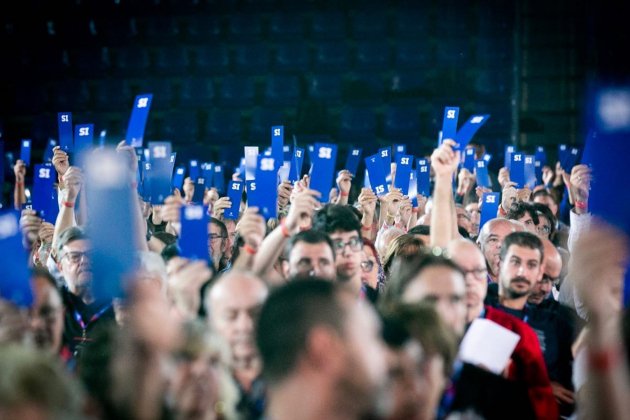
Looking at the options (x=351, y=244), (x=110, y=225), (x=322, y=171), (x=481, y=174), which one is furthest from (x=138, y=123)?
(x=481, y=174)

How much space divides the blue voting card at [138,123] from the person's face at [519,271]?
1.58 meters

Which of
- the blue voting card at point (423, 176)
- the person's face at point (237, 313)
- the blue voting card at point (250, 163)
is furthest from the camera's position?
the blue voting card at point (423, 176)

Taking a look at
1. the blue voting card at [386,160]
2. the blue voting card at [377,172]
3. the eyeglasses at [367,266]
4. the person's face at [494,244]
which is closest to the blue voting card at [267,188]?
the eyeglasses at [367,266]

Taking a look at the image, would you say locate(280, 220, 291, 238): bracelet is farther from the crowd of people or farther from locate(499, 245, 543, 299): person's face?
locate(499, 245, 543, 299): person's face

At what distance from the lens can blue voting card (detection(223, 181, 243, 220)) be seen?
6.25 m

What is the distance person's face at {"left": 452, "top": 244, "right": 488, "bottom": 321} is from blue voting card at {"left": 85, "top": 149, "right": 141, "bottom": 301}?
1.20 metres

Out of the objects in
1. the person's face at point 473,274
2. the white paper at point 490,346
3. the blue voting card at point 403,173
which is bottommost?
the white paper at point 490,346

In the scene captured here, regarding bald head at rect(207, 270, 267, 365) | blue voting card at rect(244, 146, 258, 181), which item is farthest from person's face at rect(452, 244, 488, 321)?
blue voting card at rect(244, 146, 258, 181)

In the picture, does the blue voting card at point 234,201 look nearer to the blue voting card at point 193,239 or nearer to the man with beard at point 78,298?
the man with beard at point 78,298

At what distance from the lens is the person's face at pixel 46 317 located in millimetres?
2842

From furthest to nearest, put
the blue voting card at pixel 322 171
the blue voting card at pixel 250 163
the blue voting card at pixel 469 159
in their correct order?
the blue voting card at pixel 469 159 < the blue voting card at pixel 250 163 < the blue voting card at pixel 322 171

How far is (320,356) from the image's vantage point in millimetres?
1931

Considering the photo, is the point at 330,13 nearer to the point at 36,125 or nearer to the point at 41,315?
the point at 36,125

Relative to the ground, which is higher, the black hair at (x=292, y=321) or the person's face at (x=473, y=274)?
the black hair at (x=292, y=321)
